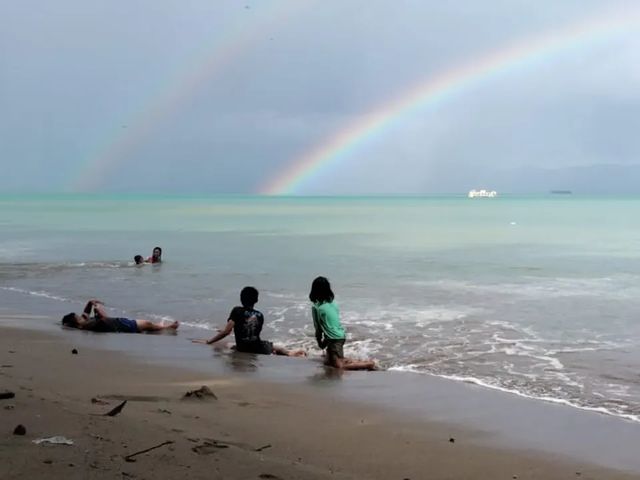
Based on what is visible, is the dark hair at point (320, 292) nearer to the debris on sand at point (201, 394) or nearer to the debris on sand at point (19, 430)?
the debris on sand at point (201, 394)

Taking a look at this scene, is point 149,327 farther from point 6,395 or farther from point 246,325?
point 6,395

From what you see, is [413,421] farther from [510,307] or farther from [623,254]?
[623,254]

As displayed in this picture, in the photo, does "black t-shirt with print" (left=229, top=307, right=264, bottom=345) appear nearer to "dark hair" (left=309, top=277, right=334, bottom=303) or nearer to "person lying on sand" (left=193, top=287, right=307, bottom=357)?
"person lying on sand" (left=193, top=287, right=307, bottom=357)

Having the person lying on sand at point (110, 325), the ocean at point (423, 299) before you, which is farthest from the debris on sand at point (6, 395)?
the person lying on sand at point (110, 325)

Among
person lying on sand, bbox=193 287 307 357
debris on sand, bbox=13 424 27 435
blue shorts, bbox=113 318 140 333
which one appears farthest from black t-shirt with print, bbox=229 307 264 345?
debris on sand, bbox=13 424 27 435

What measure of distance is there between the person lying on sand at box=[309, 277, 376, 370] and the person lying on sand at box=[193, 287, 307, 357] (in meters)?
0.91

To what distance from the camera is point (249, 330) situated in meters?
11.9

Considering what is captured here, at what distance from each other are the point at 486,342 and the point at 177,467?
31.2ft

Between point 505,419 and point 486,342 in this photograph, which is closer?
point 505,419

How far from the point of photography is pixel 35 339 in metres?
12.2

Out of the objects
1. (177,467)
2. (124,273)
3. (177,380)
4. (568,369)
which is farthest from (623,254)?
(177,467)

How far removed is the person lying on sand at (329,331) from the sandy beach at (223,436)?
178cm

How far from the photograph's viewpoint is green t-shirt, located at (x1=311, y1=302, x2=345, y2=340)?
1094 centimetres

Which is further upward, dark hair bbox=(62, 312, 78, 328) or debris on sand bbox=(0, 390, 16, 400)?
debris on sand bbox=(0, 390, 16, 400)
